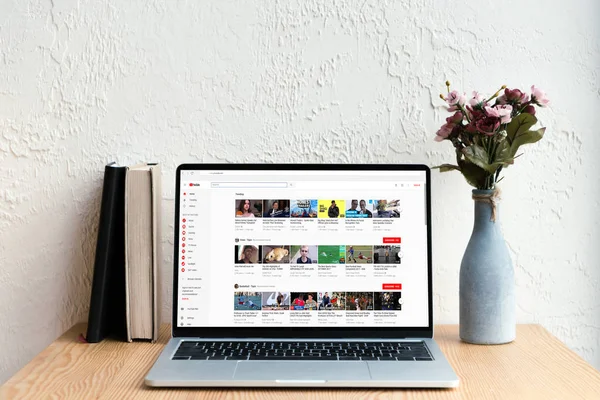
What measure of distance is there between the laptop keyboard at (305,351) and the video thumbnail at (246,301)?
0.06 metres

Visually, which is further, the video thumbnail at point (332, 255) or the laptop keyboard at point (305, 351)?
the video thumbnail at point (332, 255)

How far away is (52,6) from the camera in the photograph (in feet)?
3.94

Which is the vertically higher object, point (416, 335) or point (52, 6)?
point (52, 6)

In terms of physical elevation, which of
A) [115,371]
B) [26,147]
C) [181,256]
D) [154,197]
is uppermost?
[26,147]

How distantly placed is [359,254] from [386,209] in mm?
94

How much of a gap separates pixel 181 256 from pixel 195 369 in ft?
0.74

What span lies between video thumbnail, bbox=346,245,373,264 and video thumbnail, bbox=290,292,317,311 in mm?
92

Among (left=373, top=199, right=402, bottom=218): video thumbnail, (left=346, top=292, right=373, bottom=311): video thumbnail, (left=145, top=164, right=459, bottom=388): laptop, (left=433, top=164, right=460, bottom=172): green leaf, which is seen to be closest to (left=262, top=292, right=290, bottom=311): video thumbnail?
(left=145, top=164, right=459, bottom=388): laptop

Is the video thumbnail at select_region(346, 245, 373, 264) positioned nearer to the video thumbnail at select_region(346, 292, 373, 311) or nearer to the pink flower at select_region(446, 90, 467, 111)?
the video thumbnail at select_region(346, 292, 373, 311)

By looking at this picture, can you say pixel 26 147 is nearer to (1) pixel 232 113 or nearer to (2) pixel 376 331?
(1) pixel 232 113

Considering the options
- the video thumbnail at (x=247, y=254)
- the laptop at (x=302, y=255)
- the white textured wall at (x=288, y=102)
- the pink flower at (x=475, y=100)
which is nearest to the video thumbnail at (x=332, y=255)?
the laptop at (x=302, y=255)

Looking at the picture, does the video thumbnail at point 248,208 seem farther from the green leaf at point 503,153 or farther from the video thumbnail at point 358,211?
the green leaf at point 503,153

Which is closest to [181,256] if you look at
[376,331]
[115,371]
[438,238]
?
[115,371]

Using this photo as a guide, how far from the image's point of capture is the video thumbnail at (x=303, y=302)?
107cm
